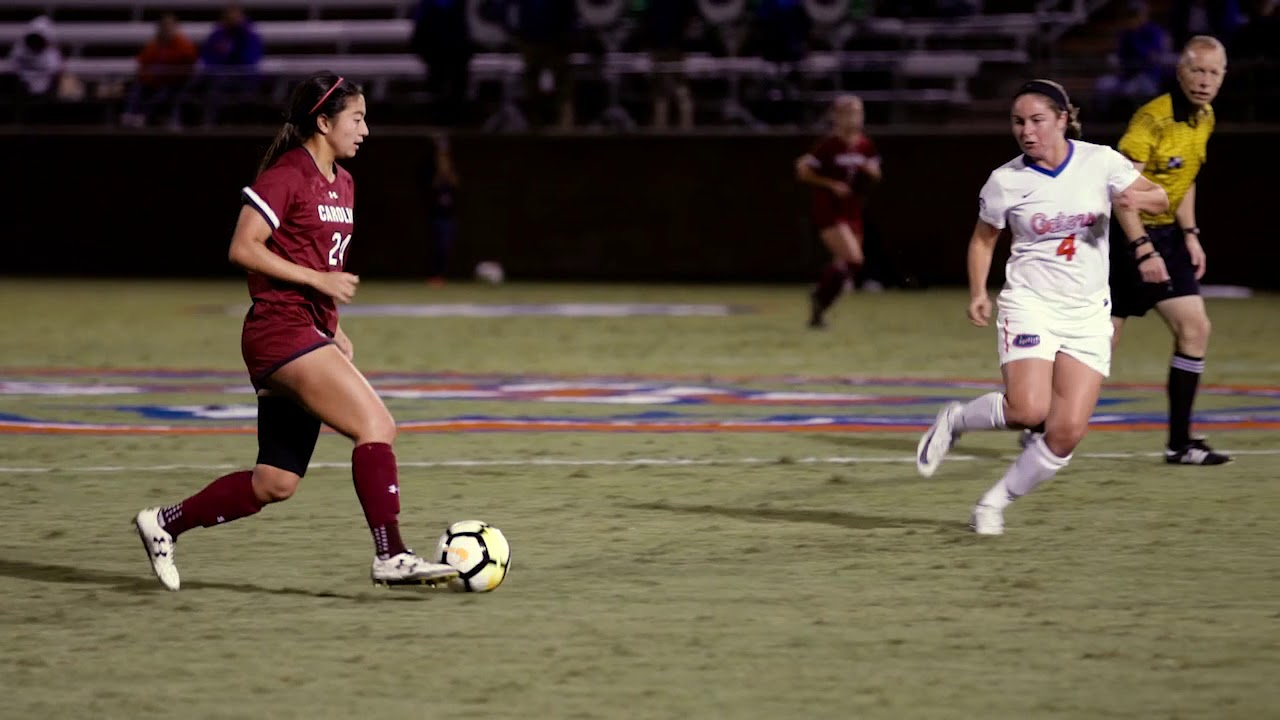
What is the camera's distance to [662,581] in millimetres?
7047

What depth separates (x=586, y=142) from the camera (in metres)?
26.4

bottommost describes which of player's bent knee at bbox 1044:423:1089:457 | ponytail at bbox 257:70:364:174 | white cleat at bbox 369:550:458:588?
white cleat at bbox 369:550:458:588

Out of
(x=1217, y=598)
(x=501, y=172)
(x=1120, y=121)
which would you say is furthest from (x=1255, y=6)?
(x=1217, y=598)

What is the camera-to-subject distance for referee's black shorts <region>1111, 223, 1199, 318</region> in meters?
9.98

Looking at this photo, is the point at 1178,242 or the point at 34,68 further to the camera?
the point at 34,68

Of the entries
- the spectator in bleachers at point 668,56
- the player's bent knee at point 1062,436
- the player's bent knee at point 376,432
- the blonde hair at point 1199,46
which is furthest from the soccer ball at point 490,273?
the player's bent knee at point 376,432

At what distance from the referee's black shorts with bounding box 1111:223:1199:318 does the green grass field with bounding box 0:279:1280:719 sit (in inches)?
33.1

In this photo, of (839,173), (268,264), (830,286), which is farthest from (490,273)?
(268,264)

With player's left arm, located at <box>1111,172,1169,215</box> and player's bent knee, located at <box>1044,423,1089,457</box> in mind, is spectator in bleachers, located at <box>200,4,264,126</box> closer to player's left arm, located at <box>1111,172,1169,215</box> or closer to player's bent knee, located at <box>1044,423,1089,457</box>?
player's left arm, located at <box>1111,172,1169,215</box>

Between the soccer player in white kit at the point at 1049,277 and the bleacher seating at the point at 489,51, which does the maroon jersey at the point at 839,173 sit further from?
the soccer player in white kit at the point at 1049,277

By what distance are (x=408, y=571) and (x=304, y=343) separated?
2.77 feet

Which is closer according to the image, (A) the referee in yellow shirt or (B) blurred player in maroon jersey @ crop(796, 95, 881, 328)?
(A) the referee in yellow shirt

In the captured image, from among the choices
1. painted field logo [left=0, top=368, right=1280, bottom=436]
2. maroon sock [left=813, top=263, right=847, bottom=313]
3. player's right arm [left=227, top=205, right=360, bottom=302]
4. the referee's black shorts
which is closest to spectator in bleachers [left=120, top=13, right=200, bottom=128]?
maroon sock [left=813, top=263, right=847, bottom=313]

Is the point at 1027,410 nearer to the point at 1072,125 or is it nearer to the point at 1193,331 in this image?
the point at 1072,125
